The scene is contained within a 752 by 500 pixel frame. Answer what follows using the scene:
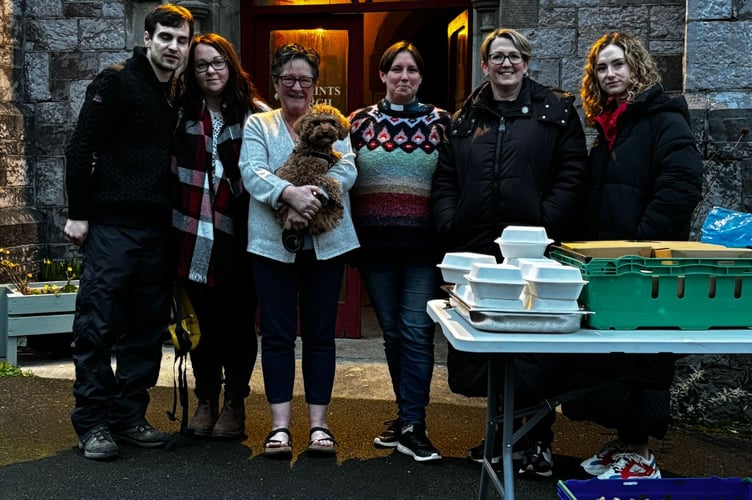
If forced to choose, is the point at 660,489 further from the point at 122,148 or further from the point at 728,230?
the point at 122,148

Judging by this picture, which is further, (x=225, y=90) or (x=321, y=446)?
(x=225, y=90)

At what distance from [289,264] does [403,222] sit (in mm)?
551

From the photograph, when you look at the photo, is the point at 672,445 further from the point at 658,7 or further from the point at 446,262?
the point at 658,7

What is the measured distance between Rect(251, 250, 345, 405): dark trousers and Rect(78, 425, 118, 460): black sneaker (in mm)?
746

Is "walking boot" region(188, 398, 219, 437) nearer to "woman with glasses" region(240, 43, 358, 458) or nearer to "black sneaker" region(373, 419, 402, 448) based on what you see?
"woman with glasses" region(240, 43, 358, 458)

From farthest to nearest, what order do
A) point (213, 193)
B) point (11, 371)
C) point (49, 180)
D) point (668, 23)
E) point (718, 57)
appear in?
point (49, 180), point (668, 23), point (11, 371), point (718, 57), point (213, 193)

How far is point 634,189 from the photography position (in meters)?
3.90

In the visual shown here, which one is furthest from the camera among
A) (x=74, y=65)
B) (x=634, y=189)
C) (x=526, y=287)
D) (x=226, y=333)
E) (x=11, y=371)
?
(x=74, y=65)

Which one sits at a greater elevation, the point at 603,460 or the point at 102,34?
the point at 102,34

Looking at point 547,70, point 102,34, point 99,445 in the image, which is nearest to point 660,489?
point 99,445

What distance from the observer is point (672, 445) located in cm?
478

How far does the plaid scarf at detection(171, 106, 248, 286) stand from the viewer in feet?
14.4

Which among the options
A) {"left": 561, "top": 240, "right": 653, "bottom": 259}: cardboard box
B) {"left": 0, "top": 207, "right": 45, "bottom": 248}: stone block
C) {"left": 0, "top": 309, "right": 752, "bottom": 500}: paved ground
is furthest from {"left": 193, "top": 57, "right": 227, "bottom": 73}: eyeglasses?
{"left": 0, "top": 207, "right": 45, "bottom": 248}: stone block

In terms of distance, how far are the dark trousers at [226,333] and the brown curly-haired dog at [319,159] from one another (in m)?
0.56
